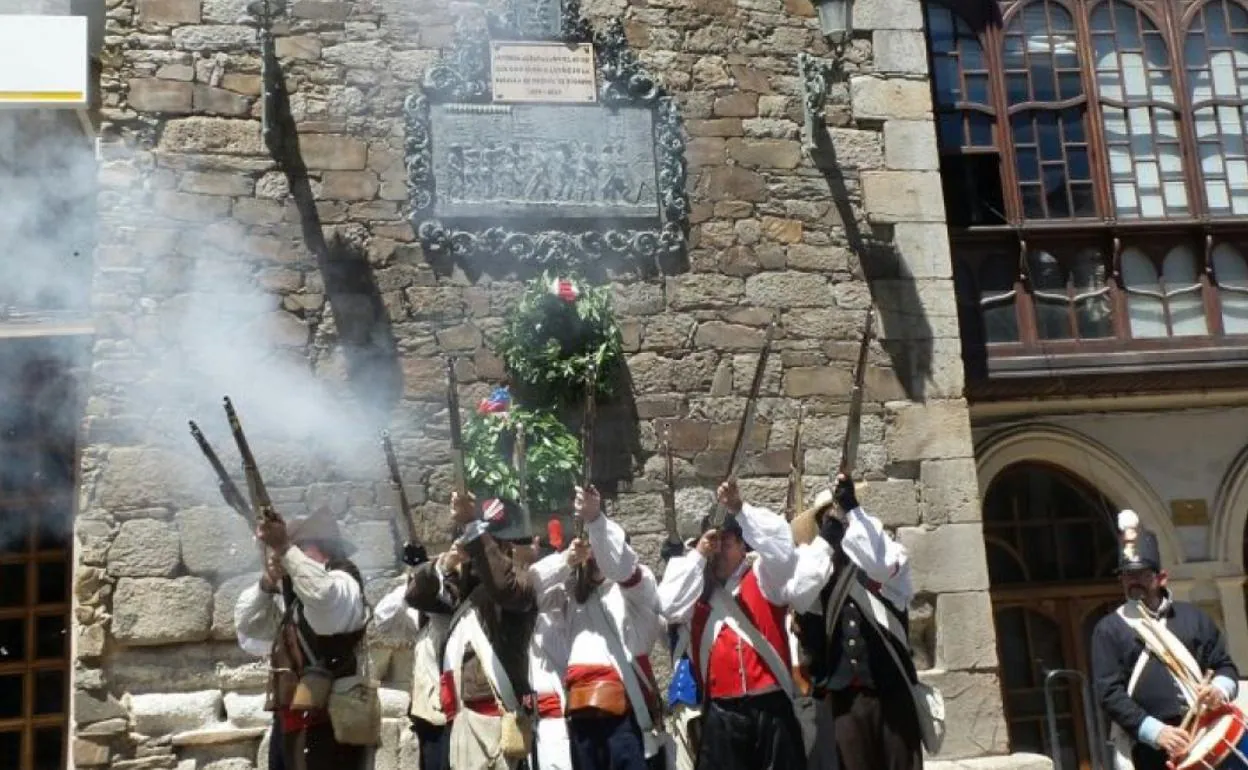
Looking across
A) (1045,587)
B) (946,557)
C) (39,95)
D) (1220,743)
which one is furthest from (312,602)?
(1045,587)

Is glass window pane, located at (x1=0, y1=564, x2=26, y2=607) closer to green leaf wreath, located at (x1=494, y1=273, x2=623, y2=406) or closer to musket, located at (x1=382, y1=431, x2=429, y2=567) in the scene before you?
musket, located at (x1=382, y1=431, x2=429, y2=567)

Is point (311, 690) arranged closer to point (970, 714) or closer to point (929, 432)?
point (970, 714)

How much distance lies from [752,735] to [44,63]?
434 cm

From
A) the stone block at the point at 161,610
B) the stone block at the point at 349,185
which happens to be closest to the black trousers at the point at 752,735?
the stone block at the point at 161,610

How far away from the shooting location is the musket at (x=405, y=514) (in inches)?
216

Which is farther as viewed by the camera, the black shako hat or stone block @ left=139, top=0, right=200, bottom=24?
stone block @ left=139, top=0, right=200, bottom=24

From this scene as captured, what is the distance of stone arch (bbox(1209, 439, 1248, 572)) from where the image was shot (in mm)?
9008

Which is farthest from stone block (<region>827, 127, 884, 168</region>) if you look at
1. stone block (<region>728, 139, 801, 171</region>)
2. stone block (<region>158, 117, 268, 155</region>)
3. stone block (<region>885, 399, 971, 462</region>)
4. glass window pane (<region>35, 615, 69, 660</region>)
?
glass window pane (<region>35, 615, 69, 660</region>)

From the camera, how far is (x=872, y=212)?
749 centimetres

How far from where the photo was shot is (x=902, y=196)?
755cm

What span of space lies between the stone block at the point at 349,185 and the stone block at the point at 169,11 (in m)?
1.03

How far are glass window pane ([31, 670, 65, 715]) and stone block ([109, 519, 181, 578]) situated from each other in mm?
851

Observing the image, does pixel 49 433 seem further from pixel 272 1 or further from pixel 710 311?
pixel 710 311

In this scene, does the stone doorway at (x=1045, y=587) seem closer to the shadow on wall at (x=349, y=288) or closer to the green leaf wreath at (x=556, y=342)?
the green leaf wreath at (x=556, y=342)
